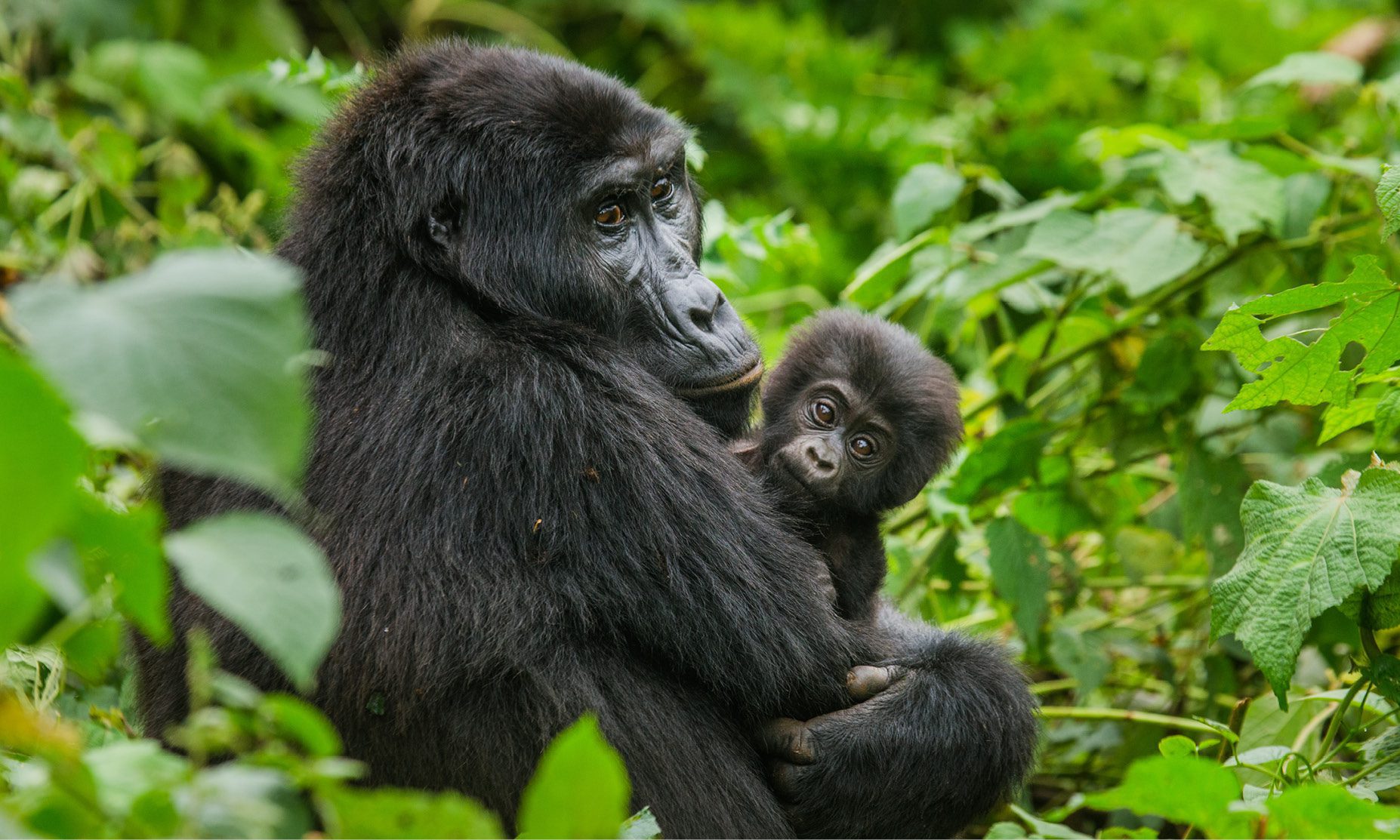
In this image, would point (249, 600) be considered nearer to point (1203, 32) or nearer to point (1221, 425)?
point (1221, 425)

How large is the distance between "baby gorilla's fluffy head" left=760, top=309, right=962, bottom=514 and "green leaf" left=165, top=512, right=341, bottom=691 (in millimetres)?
1735

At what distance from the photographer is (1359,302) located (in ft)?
7.57

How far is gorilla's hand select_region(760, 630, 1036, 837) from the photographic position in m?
2.50

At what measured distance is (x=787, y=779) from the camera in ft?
8.21

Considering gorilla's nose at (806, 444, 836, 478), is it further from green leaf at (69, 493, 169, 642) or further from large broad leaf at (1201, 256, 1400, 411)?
green leaf at (69, 493, 169, 642)

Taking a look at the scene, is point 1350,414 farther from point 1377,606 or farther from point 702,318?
point 702,318

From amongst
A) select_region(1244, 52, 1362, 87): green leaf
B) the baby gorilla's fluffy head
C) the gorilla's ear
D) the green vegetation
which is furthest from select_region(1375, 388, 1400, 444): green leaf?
the gorilla's ear

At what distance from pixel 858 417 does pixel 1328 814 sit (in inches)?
60.6

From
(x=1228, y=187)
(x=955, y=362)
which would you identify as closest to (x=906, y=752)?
(x=1228, y=187)

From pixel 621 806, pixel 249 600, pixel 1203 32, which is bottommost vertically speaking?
pixel 621 806

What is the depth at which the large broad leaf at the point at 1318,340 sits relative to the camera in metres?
2.26

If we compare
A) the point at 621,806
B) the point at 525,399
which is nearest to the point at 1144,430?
the point at 525,399

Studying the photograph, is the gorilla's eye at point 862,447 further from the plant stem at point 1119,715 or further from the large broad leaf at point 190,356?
the large broad leaf at point 190,356

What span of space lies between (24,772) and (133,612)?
0.48 meters
